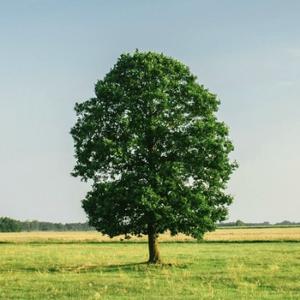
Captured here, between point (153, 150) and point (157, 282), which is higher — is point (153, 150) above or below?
above

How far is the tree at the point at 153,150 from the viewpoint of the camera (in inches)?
1549

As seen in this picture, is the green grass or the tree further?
the tree

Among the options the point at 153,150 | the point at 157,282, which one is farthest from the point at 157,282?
the point at 153,150

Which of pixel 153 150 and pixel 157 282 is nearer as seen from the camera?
pixel 157 282

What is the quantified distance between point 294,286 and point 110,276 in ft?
35.8

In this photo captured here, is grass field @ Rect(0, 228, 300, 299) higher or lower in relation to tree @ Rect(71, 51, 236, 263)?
lower

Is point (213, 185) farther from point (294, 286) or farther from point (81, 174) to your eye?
point (294, 286)

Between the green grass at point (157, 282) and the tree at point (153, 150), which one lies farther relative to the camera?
the tree at point (153, 150)

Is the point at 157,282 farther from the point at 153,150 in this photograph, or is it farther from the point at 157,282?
the point at 153,150

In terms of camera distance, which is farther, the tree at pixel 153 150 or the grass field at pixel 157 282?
the tree at pixel 153 150

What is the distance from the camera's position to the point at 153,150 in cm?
4119

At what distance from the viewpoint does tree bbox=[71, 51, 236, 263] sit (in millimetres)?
39344

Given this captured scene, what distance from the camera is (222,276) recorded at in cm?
3347

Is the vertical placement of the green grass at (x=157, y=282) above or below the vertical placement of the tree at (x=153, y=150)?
below
